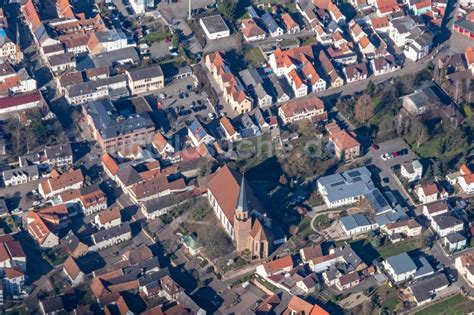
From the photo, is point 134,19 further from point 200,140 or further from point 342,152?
point 342,152

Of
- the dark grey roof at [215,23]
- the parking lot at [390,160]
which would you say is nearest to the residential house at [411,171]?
the parking lot at [390,160]

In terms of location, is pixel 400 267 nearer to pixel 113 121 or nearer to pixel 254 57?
pixel 113 121

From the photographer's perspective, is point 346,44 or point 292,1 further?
point 292,1

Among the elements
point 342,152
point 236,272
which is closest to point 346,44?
point 342,152

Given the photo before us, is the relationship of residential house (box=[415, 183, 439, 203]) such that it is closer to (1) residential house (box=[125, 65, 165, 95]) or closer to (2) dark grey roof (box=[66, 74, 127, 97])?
(1) residential house (box=[125, 65, 165, 95])

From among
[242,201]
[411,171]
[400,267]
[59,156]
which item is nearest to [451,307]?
[400,267]

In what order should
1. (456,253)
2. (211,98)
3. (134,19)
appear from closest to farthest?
(456,253), (211,98), (134,19)

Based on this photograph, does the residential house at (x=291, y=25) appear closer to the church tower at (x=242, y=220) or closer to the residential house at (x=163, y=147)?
the residential house at (x=163, y=147)
